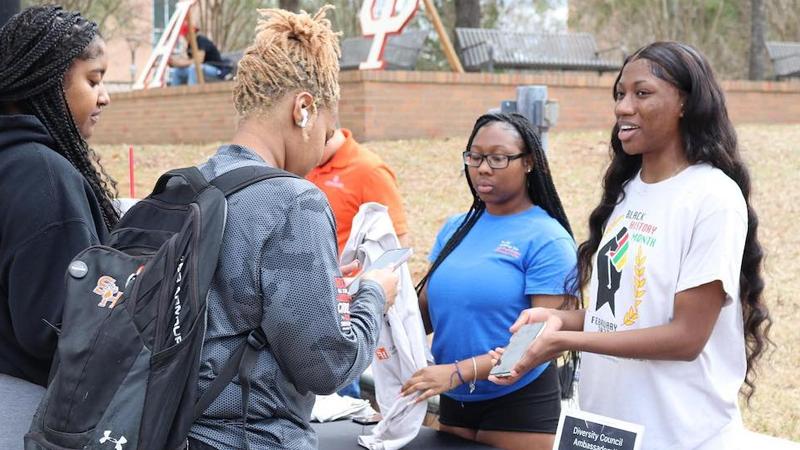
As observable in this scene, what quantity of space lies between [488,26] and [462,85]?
10823mm

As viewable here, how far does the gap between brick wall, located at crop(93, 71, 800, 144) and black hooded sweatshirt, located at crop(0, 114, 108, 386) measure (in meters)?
8.56

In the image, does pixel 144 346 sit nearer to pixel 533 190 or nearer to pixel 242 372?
pixel 242 372

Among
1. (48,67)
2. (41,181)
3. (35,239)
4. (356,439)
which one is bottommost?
(356,439)

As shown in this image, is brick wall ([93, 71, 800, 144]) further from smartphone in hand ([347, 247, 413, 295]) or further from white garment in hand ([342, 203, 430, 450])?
smartphone in hand ([347, 247, 413, 295])

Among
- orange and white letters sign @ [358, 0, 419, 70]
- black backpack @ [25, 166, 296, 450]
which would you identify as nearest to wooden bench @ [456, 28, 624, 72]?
orange and white letters sign @ [358, 0, 419, 70]

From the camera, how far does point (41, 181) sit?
8.29 ft

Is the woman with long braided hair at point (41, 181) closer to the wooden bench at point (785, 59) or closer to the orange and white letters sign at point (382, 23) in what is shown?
the orange and white letters sign at point (382, 23)

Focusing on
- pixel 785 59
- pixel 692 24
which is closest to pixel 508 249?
pixel 785 59

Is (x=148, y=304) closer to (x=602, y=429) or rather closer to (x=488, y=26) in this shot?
(x=602, y=429)

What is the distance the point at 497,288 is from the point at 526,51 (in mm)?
13348

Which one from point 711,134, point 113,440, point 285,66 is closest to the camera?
point 113,440

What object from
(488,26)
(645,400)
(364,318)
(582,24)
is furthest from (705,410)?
(582,24)

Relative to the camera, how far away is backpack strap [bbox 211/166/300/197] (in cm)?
223

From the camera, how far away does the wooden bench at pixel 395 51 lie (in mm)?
13930
